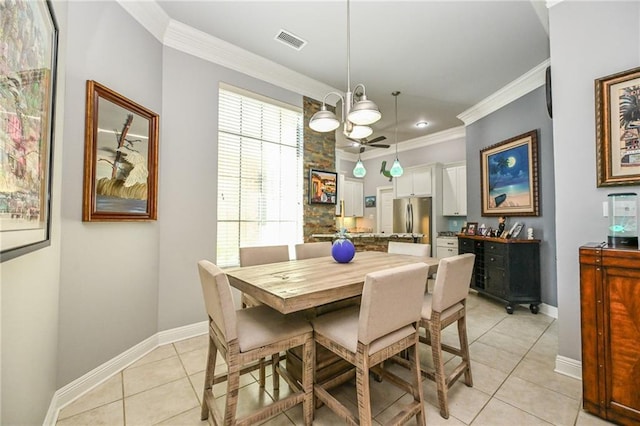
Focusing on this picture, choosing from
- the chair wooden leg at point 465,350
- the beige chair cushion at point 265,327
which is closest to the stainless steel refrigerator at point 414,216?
the chair wooden leg at point 465,350

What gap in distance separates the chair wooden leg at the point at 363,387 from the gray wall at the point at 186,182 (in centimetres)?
212

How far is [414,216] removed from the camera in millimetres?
6082

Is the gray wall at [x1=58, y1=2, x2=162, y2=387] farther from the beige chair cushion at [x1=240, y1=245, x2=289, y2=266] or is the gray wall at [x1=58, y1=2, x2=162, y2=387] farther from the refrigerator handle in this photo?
the refrigerator handle

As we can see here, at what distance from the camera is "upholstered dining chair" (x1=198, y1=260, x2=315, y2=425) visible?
1.28m

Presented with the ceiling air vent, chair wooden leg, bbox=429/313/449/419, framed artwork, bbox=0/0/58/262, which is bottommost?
chair wooden leg, bbox=429/313/449/419

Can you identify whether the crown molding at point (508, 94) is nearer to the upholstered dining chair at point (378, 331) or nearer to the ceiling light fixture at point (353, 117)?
the ceiling light fixture at point (353, 117)

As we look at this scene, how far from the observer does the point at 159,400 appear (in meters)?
1.74

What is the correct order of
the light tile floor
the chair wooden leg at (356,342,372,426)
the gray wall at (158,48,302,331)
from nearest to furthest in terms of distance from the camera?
1. the chair wooden leg at (356,342,372,426)
2. the light tile floor
3. the gray wall at (158,48,302,331)

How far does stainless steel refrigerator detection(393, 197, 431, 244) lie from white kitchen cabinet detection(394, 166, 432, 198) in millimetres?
149

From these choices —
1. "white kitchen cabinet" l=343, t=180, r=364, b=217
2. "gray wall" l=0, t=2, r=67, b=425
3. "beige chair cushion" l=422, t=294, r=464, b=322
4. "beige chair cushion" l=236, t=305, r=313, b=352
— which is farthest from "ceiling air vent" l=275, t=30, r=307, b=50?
"white kitchen cabinet" l=343, t=180, r=364, b=217

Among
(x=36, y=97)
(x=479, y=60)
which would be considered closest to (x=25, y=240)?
(x=36, y=97)

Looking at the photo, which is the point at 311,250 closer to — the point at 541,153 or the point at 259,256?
the point at 259,256

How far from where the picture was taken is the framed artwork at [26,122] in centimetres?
80

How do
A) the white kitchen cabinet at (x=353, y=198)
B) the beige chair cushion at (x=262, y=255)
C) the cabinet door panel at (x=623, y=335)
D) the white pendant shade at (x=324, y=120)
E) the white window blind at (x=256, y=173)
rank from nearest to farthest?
the cabinet door panel at (x=623, y=335) → the white pendant shade at (x=324, y=120) → the beige chair cushion at (x=262, y=255) → the white window blind at (x=256, y=173) → the white kitchen cabinet at (x=353, y=198)
